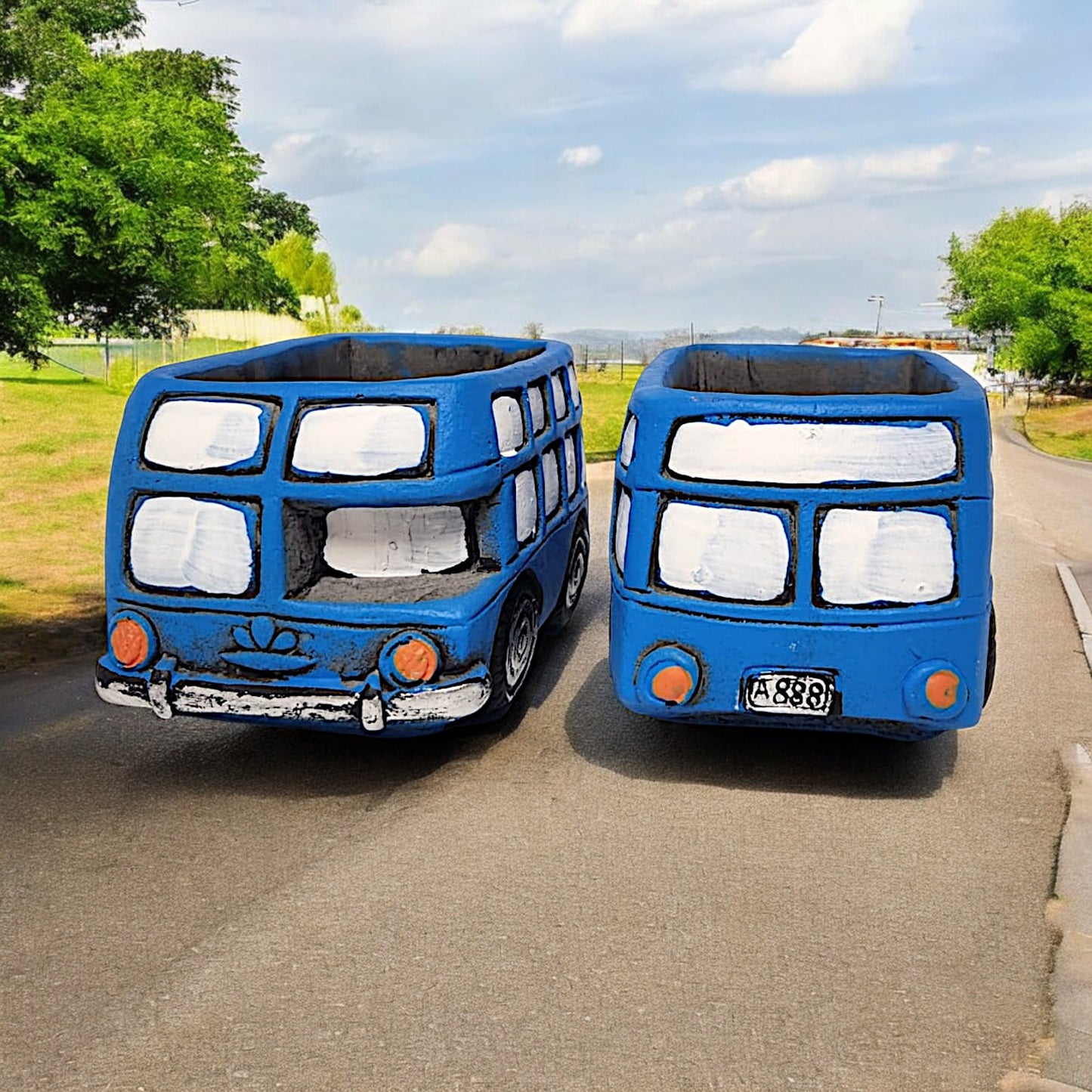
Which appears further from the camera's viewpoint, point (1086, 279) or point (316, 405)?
point (1086, 279)

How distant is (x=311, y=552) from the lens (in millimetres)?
6496

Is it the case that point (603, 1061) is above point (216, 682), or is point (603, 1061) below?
below

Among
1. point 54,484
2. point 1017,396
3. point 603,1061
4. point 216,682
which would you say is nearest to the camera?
point 603,1061

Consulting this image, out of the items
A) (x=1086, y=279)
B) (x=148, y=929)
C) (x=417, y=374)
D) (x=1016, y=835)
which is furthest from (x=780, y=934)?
(x=1086, y=279)

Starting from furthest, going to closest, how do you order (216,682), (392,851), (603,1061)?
(216,682) < (392,851) < (603,1061)

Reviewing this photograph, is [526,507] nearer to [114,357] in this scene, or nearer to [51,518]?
[51,518]

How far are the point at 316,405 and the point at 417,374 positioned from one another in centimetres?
350

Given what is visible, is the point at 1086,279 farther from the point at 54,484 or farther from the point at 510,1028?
the point at 510,1028

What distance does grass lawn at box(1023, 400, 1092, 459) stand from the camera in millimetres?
32094

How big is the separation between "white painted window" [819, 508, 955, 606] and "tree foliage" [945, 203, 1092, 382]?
41.0 meters

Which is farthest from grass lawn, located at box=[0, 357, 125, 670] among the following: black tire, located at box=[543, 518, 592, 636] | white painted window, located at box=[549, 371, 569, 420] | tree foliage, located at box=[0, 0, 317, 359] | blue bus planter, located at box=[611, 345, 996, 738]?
blue bus planter, located at box=[611, 345, 996, 738]

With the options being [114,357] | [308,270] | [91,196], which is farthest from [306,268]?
[91,196]

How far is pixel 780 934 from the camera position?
495 centimetres

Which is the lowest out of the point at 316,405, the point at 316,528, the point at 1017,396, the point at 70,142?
the point at 1017,396
